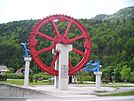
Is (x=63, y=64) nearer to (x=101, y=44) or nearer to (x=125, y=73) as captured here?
(x=125, y=73)

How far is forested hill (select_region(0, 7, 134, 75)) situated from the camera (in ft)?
266

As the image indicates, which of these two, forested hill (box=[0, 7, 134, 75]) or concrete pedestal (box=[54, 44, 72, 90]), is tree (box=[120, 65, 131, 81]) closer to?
forested hill (box=[0, 7, 134, 75])

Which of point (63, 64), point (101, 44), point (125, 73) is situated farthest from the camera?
point (101, 44)

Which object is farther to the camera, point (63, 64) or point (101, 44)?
point (101, 44)

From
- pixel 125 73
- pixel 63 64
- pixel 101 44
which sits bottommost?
pixel 125 73

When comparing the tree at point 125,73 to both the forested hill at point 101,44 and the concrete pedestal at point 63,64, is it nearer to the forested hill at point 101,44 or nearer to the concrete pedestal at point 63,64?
the forested hill at point 101,44

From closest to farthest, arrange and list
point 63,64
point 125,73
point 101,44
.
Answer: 1. point 63,64
2. point 125,73
3. point 101,44

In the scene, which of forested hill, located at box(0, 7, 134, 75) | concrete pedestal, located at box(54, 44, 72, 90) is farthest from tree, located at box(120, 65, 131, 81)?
concrete pedestal, located at box(54, 44, 72, 90)

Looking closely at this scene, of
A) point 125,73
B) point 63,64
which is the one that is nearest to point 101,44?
point 125,73

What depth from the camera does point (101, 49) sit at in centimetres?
9656

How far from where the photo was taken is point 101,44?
317 feet

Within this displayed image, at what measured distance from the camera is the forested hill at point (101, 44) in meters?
81.2

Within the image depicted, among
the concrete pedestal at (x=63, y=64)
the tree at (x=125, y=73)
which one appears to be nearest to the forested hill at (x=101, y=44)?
the tree at (x=125, y=73)

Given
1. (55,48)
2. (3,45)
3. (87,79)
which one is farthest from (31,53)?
(3,45)
